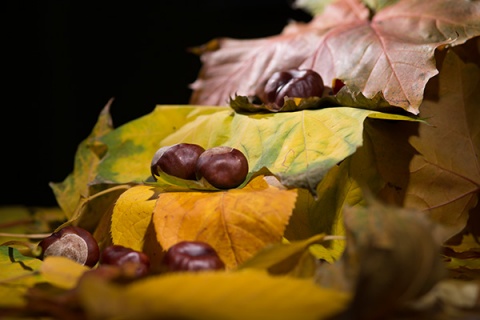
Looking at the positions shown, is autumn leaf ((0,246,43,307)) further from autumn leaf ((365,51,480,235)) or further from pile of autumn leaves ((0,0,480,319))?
autumn leaf ((365,51,480,235))

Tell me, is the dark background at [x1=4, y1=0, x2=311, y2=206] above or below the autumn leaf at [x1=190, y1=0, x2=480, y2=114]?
below

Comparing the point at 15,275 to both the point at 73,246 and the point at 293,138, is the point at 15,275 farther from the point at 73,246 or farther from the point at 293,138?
the point at 293,138

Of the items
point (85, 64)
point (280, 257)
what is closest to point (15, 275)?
point (280, 257)

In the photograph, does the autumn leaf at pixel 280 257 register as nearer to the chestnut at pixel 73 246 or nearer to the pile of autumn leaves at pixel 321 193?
the pile of autumn leaves at pixel 321 193

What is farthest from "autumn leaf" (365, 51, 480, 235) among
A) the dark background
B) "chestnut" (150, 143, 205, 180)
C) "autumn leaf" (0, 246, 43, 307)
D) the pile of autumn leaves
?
the dark background

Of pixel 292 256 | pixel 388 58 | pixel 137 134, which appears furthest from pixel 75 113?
pixel 292 256
